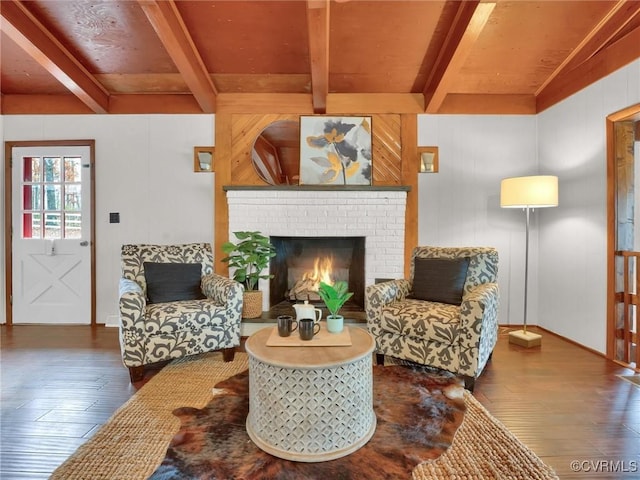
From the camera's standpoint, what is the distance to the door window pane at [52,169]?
3486 millimetres

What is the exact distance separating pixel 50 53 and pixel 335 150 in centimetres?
256

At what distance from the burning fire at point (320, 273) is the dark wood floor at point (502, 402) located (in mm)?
1746

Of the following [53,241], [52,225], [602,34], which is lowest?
[53,241]

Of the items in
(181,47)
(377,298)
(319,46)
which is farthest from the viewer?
(181,47)

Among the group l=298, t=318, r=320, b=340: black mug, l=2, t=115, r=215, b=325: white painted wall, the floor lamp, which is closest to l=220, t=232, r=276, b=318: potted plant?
l=2, t=115, r=215, b=325: white painted wall

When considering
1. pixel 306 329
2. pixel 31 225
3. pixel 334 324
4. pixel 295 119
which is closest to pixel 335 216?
pixel 295 119

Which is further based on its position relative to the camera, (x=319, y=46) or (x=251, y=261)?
(x=251, y=261)

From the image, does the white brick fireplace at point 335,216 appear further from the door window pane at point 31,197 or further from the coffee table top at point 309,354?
the door window pane at point 31,197

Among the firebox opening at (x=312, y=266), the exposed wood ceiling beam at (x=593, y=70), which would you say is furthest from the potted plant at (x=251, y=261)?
the exposed wood ceiling beam at (x=593, y=70)

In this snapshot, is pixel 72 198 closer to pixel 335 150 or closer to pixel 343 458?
pixel 335 150

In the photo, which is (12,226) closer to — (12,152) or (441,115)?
(12,152)


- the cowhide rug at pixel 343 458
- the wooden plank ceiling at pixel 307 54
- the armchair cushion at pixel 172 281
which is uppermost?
the wooden plank ceiling at pixel 307 54

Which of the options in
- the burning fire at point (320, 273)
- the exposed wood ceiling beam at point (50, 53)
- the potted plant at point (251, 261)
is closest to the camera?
the exposed wood ceiling beam at point (50, 53)

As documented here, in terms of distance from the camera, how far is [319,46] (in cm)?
249
